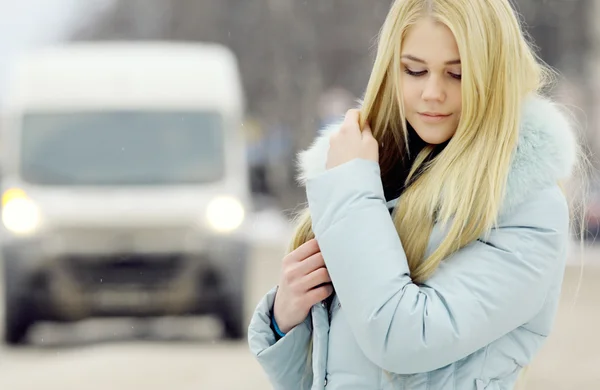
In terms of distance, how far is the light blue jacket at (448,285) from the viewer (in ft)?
5.78

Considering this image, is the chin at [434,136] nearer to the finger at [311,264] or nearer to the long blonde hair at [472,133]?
the long blonde hair at [472,133]

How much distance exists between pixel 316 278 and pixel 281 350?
16 cm

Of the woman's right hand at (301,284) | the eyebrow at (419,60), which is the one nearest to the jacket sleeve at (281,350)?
the woman's right hand at (301,284)

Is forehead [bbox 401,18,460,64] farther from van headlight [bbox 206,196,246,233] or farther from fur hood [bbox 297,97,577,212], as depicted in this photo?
van headlight [bbox 206,196,246,233]

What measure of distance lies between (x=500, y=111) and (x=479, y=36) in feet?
0.40

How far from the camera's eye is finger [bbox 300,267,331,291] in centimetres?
195

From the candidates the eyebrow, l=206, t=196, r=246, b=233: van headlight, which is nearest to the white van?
l=206, t=196, r=246, b=233: van headlight

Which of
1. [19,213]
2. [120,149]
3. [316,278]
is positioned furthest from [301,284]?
[120,149]

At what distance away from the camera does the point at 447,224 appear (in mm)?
1833

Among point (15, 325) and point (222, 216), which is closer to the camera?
point (222, 216)

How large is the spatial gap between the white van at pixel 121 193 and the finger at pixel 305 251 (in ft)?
23.7

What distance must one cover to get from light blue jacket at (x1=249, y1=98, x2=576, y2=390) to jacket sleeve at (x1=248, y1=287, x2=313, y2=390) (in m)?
0.11

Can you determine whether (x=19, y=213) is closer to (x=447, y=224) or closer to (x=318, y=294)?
(x=318, y=294)

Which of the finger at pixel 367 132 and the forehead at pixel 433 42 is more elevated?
the forehead at pixel 433 42
